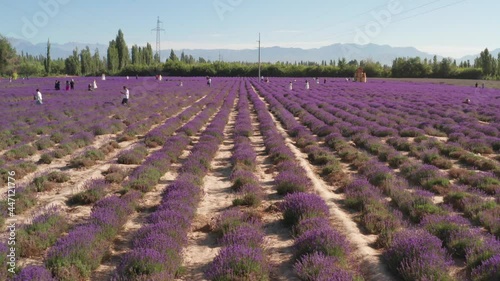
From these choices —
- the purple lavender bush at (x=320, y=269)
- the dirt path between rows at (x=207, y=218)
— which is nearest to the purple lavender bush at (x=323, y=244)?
the purple lavender bush at (x=320, y=269)

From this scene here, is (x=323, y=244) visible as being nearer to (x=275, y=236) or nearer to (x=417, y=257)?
(x=417, y=257)

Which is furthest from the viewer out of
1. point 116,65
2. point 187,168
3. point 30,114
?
point 116,65

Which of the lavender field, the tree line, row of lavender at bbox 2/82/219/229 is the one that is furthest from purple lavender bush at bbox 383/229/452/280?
the tree line

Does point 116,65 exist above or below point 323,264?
above

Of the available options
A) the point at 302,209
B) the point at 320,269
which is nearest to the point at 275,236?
the point at 302,209

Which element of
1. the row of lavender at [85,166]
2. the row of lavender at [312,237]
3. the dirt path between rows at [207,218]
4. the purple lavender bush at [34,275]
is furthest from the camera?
the row of lavender at [85,166]

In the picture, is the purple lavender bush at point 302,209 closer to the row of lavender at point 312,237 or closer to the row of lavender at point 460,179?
the row of lavender at point 312,237

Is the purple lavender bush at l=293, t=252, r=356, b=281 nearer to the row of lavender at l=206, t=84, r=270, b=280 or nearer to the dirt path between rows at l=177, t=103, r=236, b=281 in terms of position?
the row of lavender at l=206, t=84, r=270, b=280

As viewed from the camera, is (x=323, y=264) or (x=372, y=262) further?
(x=372, y=262)

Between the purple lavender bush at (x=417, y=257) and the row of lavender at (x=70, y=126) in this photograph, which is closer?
the purple lavender bush at (x=417, y=257)

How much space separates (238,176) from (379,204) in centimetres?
367

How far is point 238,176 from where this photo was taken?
10.3m

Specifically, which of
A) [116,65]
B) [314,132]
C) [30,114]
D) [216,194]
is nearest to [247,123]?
[314,132]

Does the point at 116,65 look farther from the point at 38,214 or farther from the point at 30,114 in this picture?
the point at 38,214
